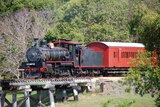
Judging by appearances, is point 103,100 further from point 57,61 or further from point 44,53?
point 44,53

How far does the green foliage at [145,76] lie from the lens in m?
12.5

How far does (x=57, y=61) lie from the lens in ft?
83.8

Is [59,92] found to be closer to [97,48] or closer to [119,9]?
[97,48]

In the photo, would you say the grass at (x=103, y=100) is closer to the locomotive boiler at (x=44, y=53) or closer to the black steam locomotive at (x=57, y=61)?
the black steam locomotive at (x=57, y=61)

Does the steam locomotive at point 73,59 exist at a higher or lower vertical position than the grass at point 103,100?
higher

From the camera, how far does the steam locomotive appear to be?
958 inches

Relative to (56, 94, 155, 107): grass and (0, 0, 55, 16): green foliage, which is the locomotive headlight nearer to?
(56, 94, 155, 107): grass

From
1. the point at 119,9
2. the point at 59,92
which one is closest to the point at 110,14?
the point at 119,9

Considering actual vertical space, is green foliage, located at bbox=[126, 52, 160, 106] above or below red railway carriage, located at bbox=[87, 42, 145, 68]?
above

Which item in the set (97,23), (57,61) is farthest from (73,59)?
(97,23)

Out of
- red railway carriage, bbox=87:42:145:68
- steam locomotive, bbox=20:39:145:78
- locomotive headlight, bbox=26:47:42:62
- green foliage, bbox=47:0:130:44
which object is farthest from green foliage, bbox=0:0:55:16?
locomotive headlight, bbox=26:47:42:62

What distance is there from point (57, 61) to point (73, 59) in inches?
89.1

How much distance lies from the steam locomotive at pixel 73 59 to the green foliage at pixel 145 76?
35.5ft

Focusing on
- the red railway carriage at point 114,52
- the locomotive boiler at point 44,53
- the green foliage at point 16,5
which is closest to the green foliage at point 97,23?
the green foliage at point 16,5
